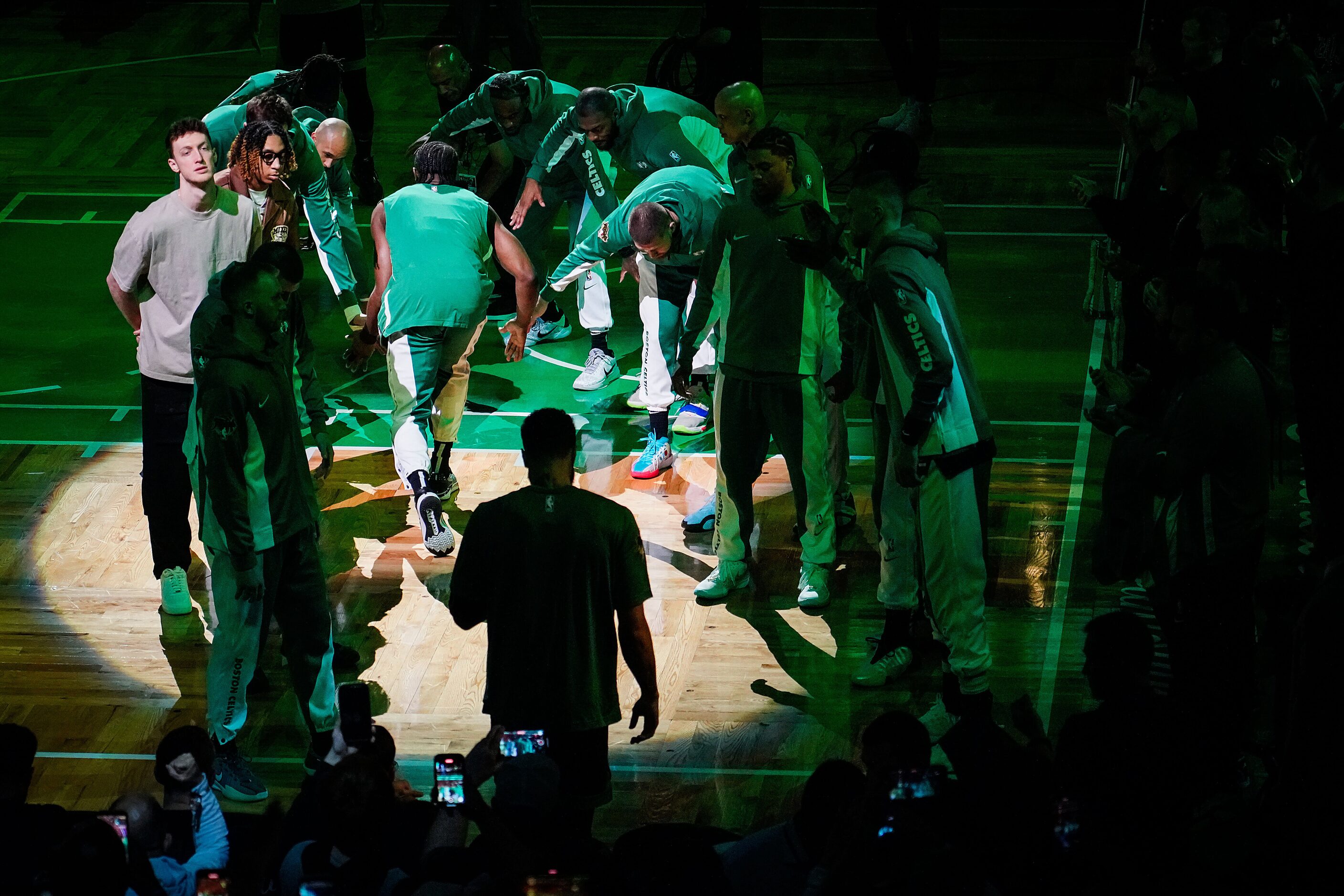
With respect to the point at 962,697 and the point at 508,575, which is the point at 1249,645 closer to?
the point at 962,697

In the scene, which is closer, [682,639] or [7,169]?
[682,639]

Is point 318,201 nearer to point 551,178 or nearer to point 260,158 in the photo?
point 551,178

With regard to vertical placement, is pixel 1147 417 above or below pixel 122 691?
above

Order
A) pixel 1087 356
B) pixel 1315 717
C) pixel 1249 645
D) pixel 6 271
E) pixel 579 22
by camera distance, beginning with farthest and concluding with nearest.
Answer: pixel 579 22 < pixel 6 271 < pixel 1087 356 < pixel 1249 645 < pixel 1315 717

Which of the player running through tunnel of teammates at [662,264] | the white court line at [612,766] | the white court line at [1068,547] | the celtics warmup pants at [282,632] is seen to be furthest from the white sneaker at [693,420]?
the celtics warmup pants at [282,632]

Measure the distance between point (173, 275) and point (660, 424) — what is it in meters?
2.45

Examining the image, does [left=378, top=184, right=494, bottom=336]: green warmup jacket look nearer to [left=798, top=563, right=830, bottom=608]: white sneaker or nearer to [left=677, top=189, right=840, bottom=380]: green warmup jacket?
[left=677, top=189, right=840, bottom=380]: green warmup jacket

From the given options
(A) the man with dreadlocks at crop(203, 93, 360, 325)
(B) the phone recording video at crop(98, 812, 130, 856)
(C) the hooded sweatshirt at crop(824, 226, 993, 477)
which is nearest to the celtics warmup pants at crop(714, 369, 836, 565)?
(C) the hooded sweatshirt at crop(824, 226, 993, 477)

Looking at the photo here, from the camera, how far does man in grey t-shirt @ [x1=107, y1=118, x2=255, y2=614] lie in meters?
6.04

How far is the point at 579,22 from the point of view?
14664mm

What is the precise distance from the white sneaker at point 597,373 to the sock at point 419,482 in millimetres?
1749

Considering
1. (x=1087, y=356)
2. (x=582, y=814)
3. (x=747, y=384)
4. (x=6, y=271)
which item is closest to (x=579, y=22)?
(x=6, y=271)

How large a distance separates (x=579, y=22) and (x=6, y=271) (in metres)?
6.38

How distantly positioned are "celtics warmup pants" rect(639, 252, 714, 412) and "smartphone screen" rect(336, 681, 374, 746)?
3416 mm
